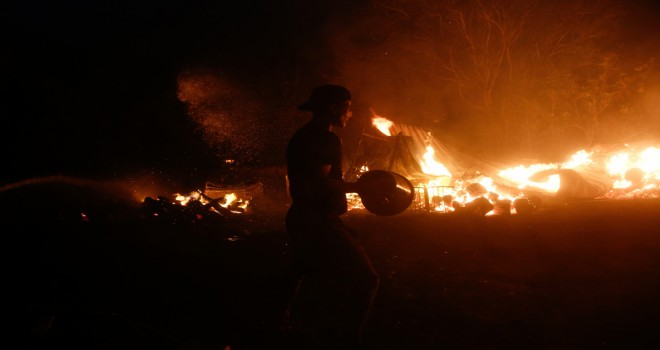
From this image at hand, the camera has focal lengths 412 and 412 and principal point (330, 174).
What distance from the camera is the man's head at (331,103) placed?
3.48 meters

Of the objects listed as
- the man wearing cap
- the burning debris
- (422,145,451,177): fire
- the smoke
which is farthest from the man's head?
the smoke

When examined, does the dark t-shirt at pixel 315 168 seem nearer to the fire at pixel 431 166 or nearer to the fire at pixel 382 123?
the fire at pixel 431 166

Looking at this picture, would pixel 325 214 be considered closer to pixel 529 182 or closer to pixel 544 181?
pixel 544 181

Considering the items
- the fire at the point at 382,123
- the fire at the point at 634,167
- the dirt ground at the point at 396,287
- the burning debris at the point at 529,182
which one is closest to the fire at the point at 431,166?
the burning debris at the point at 529,182

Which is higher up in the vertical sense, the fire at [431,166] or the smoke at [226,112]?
the smoke at [226,112]

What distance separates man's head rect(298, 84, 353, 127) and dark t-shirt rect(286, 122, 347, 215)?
0.45 feet

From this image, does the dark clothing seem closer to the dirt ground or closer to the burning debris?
the dirt ground

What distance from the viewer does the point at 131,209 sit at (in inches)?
561

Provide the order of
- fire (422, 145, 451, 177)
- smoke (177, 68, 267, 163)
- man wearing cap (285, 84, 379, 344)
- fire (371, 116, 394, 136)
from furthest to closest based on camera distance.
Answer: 1. smoke (177, 68, 267, 163)
2. fire (371, 116, 394, 136)
3. fire (422, 145, 451, 177)
4. man wearing cap (285, 84, 379, 344)

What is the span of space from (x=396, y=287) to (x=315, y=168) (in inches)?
99.9

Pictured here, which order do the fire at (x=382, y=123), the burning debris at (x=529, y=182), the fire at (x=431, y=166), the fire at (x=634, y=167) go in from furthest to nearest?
the fire at (x=382, y=123)
the fire at (x=431, y=166)
the fire at (x=634, y=167)
the burning debris at (x=529, y=182)

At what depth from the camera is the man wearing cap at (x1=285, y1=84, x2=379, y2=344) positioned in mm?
3195

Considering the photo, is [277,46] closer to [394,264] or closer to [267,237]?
[267,237]

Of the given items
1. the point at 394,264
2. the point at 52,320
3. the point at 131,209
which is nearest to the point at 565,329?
the point at 394,264
